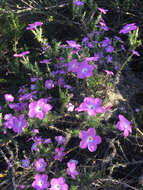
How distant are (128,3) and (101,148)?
76.5 inches

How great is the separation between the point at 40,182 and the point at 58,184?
0.49 ft

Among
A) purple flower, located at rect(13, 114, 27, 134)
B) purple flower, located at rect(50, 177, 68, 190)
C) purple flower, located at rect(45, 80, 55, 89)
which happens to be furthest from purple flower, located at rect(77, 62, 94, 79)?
purple flower, located at rect(50, 177, 68, 190)

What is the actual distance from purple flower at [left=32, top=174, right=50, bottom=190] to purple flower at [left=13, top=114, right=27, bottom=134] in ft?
1.31

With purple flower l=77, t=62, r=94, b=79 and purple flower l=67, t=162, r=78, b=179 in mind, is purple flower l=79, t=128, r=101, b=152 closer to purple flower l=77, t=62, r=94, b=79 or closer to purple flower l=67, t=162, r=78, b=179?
purple flower l=67, t=162, r=78, b=179

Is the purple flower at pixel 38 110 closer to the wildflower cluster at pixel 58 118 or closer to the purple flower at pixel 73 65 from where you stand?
the wildflower cluster at pixel 58 118

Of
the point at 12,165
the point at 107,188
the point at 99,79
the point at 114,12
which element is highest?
the point at 114,12

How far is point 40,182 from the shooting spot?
176cm

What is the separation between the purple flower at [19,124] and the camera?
72.7 inches

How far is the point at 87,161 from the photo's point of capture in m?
1.95

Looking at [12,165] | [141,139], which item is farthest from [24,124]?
[141,139]

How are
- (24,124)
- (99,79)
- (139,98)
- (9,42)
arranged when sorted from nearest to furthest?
(24,124) < (99,79) < (139,98) < (9,42)

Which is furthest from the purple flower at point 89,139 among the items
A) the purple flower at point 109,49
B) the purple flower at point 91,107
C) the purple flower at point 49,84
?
the purple flower at point 109,49

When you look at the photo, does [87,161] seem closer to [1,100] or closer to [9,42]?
[1,100]

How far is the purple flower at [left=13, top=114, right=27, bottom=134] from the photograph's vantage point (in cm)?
185
